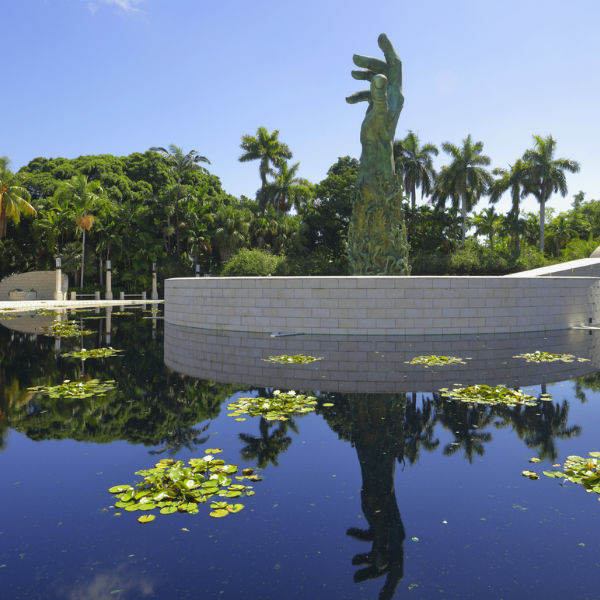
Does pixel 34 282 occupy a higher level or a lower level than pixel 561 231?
lower

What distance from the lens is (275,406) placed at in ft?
18.9

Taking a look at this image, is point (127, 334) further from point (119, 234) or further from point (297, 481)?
point (119, 234)

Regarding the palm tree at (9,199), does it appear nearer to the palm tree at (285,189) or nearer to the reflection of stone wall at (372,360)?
the palm tree at (285,189)

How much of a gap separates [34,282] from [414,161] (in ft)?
116

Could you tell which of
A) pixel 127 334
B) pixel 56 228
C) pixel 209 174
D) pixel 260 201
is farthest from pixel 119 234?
pixel 127 334

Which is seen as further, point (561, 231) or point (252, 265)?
point (561, 231)

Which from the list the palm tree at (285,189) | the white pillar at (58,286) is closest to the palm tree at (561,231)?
the palm tree at (285,189)

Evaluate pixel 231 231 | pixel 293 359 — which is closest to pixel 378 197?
pixel 293 359

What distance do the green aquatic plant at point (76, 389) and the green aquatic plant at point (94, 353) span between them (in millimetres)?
2478

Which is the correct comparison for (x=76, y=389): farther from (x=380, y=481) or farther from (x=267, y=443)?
(x=380, y=481)

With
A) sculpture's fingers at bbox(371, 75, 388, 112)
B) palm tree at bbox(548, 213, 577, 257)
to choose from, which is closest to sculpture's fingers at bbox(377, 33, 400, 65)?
sculpture's fingers at bbox(371, 75, 388, 112)

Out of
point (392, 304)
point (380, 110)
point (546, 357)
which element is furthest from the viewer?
point (380, 110)

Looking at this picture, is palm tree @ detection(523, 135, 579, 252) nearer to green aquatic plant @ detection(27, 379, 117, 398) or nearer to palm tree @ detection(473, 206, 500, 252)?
palm tree @ detection(473, 206, 500, 252)

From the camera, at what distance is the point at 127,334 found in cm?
1370
